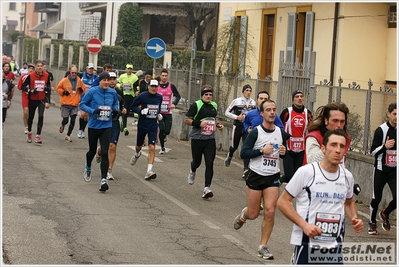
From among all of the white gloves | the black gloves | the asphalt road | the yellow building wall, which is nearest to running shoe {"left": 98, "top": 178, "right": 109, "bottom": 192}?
the asphalt road

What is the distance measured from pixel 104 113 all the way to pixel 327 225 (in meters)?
7.33

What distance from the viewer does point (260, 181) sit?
31.8 feet

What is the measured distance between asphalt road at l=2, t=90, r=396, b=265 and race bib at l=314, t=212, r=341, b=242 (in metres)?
2.33

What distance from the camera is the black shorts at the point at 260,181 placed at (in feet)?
31.8

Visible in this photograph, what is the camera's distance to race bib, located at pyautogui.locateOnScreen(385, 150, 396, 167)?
1109cm

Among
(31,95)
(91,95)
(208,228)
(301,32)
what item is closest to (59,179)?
(91,95)

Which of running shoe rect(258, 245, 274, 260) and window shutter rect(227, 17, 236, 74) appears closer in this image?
running shoe rect(258, 245, 274, 260)

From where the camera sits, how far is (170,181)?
14914 millimetres

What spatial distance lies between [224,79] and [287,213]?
50.2 feet

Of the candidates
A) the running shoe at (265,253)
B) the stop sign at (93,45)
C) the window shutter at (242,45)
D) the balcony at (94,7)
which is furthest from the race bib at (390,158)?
the balcony at (94,7)

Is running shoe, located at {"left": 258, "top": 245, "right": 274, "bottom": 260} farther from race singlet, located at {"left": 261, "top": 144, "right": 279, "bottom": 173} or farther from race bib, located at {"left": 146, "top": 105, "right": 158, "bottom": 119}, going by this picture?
race bib, located at {"left": 146, "top": 105, "right": 158, "bottom": 119}

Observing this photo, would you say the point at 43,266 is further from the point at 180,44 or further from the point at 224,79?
the point at 180,44

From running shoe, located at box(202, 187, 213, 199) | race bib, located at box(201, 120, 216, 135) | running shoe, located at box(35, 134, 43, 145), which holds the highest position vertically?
race bib, located at box(201, 120, 216, 135)

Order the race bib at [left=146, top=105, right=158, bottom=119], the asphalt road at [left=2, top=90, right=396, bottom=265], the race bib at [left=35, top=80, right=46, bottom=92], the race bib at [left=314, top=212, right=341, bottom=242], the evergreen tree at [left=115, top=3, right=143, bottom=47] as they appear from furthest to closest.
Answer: the evergreen tree at [left=115, top=3, right=143, bottom=47]
the race bib at [left=35, top=80, right=46, bottom=92]
the race bib at [left=146, top=105, right=158, bottom=119]
the asphalt road at [left=2, top=90, right=396, bottom=265]
the race bib at [left=314, top=212, right=341, bottom=242]
